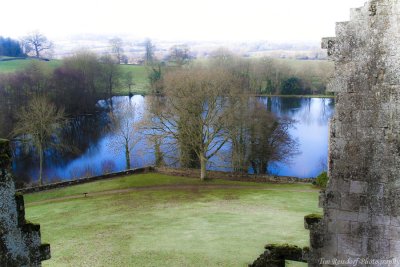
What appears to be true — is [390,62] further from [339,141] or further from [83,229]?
[83,229]

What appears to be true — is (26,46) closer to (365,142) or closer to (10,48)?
(10,48)

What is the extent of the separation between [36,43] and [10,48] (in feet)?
20.2

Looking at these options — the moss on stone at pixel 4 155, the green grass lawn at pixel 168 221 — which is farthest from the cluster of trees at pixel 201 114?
the moss on stone at pixel 4 155

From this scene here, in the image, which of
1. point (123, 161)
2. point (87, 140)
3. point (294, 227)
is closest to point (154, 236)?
point (294, 227)

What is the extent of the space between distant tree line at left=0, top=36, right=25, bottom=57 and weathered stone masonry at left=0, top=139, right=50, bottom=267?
3846 inches

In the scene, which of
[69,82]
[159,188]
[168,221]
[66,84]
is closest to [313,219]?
[168,221]

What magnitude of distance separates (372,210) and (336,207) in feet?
1.42

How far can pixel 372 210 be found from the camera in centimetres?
520

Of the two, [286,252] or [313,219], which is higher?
[313,219]

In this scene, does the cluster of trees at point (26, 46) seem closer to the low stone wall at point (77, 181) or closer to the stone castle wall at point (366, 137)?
the low stone wall at point (77, 181)

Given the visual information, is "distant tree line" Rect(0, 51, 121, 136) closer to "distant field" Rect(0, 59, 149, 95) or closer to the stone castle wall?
"distant field" Rect(0, 59, 149, 95)

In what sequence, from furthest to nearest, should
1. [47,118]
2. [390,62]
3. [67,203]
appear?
[47,118] → [67,203] → [390,62]

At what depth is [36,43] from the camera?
322 feet

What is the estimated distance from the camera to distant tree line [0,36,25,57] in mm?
93500
